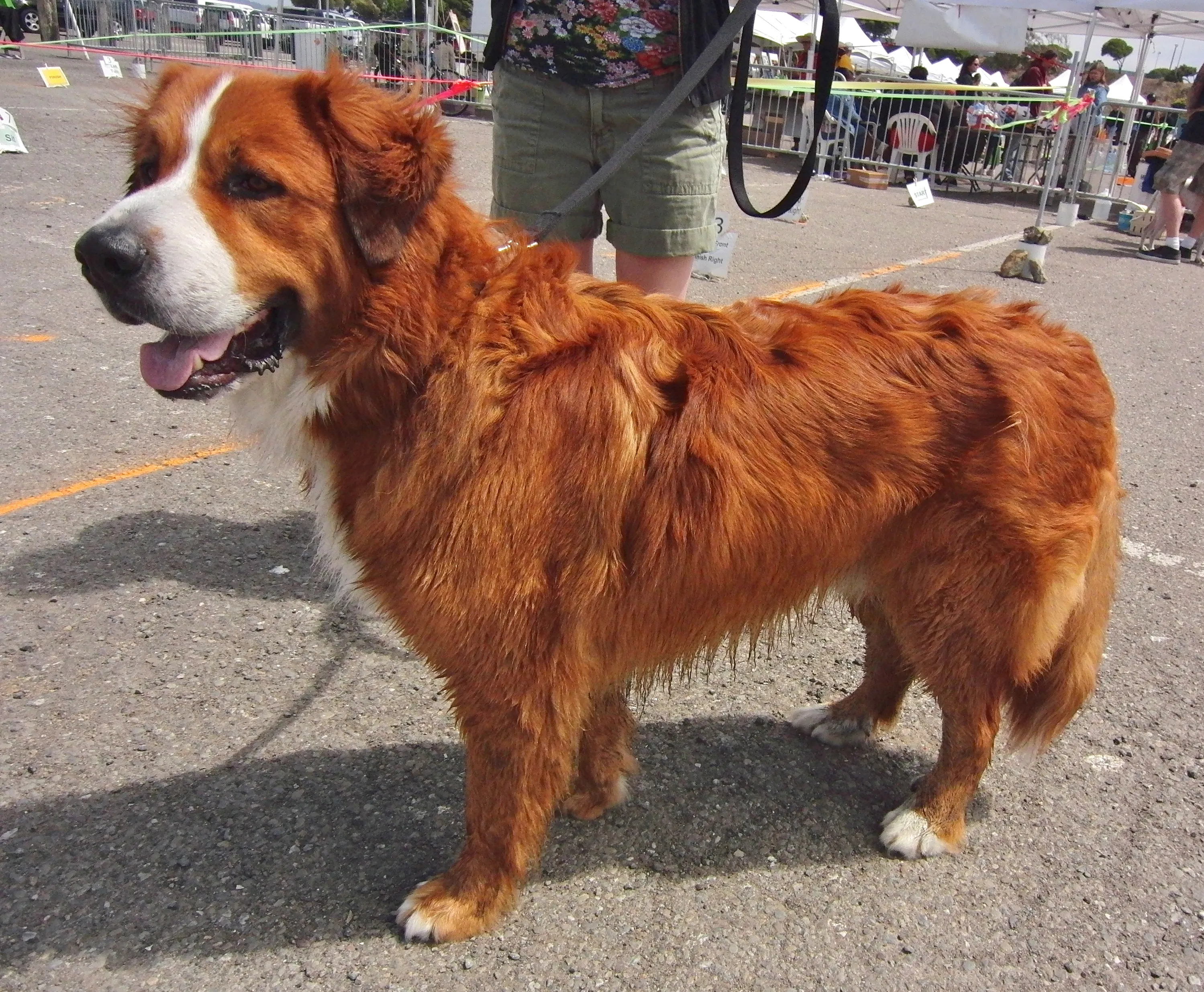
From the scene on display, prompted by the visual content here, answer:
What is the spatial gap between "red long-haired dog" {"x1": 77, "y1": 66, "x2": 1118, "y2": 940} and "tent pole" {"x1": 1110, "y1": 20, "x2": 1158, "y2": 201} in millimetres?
15480

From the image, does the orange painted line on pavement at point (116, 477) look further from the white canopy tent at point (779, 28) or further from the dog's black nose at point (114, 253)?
the white canopy tent at point (779, 28)

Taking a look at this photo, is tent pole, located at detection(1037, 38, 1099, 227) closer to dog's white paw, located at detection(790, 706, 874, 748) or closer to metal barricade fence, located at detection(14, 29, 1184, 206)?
metal barricade fence, located at detection(14, 29, 1184, 206)

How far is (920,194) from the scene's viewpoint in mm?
14273

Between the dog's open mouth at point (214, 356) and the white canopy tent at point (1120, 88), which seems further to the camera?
the white canopy tent at point (1120, 88)

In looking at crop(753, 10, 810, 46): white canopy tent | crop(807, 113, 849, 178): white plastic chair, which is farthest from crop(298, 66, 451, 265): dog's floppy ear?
crop(753, 10, 810, 46): white canopy tent

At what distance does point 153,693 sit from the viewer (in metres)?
3.06

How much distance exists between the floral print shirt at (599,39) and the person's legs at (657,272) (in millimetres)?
596

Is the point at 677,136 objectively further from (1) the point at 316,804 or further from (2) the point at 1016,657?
(1) the point at 316,804

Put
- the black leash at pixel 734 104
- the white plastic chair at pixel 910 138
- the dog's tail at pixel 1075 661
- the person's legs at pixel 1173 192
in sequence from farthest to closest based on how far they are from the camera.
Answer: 1. the white plastic chair at pixel 910 138
2. the person's legs at pixel 1173 192
3. the black leash at pixel 734 104
4. the dog's tail at pixel 1075 661

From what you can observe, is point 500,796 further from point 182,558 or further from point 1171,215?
point 1171,215

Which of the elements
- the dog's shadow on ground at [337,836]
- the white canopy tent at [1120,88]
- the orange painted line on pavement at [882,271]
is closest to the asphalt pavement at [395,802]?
the dog's shadow on ground at [337,836]

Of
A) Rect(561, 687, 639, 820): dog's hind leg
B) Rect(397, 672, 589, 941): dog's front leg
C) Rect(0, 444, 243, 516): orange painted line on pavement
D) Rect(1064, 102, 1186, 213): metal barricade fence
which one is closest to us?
Rect(397, 672, 589, 941): dog's front leg

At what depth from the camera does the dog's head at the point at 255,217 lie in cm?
191

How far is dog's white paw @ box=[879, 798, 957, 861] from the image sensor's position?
108 inches
